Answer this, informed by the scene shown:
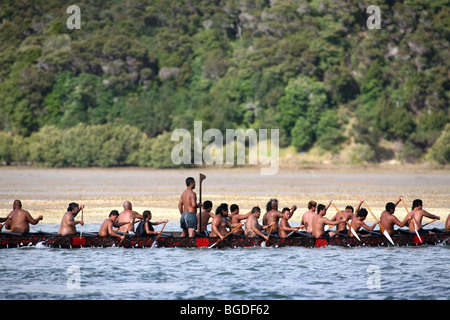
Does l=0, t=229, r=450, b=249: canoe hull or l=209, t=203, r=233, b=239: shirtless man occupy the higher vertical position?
l=209, t=203, r=233, b=239: shirtless man

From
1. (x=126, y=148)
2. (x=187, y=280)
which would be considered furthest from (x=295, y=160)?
(x=187, y=280)

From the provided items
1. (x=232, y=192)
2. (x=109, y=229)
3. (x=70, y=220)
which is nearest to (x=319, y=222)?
(x=109, y=229)

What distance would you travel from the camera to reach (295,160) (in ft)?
236

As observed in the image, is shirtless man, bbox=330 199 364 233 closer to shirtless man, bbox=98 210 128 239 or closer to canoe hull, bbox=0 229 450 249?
canoe hull, bbox=0 229 450 249

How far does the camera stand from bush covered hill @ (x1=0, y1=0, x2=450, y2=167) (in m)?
71.6

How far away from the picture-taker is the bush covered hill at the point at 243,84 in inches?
2817

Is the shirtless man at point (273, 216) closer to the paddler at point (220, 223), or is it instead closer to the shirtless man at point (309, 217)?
the shirtless man at point (309, 217)

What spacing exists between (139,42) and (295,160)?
29118 mm

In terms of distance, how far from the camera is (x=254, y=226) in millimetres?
21312

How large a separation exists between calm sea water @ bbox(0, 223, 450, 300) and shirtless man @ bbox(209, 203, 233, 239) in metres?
0.56

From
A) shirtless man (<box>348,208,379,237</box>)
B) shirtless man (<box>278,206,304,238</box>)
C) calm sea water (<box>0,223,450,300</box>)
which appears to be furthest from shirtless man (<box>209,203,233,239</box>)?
shirtless man (<box>348,208,379,237</box>)

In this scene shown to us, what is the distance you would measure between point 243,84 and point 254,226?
195 ft

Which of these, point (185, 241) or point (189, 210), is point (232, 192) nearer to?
point (189, 210)

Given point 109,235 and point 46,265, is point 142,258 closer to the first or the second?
point 109,235
